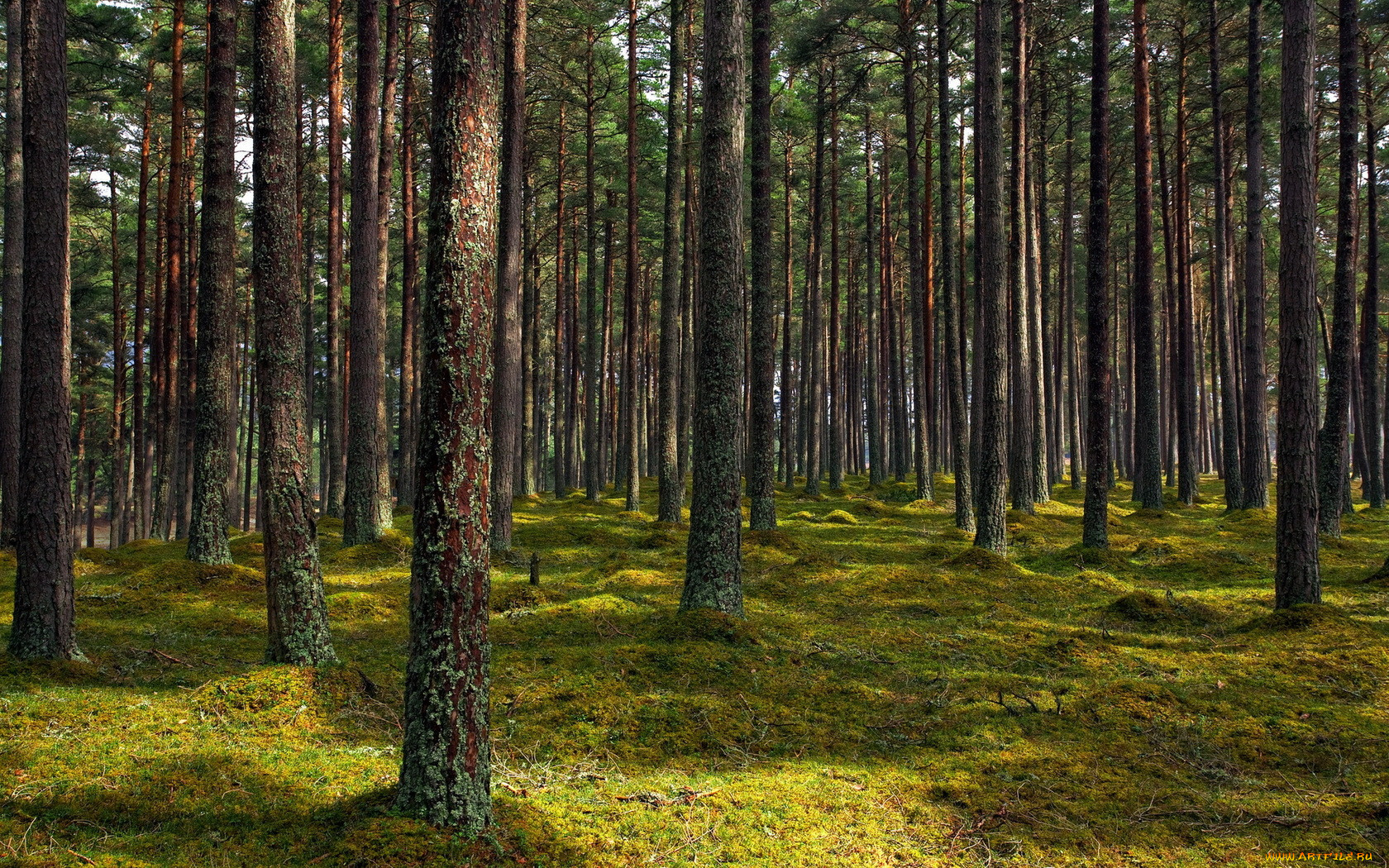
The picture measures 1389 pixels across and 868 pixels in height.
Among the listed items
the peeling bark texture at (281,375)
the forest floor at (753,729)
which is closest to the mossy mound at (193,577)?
the forest floor at (753,729)

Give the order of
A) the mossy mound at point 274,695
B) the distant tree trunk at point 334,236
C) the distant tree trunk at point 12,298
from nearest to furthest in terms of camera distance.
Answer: the mossy mound at point 274,695 → the distant tree trunk at point 12,298 → the distant tree trunk at point 334,236

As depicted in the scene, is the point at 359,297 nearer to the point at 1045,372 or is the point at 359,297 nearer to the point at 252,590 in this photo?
the point at 252,590

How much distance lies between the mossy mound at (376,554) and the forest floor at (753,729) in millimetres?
1761

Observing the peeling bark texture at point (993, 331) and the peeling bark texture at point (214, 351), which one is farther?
the peeling bark texture at point (993, 331)

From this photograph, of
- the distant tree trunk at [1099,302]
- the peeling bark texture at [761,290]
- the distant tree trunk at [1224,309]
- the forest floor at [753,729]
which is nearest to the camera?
the forest floor at [753,729]

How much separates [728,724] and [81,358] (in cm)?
3802

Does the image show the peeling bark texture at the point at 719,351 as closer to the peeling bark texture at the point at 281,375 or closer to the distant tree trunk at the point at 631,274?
the peeling bark texture at the point at 281,375

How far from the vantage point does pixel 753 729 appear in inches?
243

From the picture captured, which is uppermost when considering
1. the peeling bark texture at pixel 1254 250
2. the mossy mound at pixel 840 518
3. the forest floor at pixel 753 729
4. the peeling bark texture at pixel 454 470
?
the peeling bark texture at pixel 1254 250

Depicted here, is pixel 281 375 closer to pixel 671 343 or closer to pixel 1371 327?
pixel 671 343

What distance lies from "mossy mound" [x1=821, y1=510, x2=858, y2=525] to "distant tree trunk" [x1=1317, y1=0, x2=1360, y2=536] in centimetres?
899

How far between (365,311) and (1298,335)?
45.5ft

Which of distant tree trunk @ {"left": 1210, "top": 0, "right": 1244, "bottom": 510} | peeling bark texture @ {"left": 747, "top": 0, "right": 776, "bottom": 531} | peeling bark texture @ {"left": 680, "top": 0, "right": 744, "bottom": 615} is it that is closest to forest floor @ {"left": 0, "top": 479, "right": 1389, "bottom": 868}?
peeling bark texture @ {"left": 680, "top": 0, "right": 744, "bottom": 615}

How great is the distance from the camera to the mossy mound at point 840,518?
18.8 m
